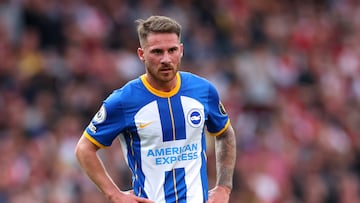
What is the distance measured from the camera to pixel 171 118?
738 centimetres

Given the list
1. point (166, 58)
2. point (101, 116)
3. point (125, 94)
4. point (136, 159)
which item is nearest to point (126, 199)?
point (136, 159)

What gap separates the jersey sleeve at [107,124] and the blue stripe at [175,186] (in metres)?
0.44

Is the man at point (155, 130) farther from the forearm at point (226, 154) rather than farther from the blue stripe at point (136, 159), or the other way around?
the forearm at point (226, 154)

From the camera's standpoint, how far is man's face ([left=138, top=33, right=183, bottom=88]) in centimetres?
722

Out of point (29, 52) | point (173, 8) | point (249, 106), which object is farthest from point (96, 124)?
point (173, 8)

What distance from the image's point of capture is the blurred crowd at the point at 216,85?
13.1m

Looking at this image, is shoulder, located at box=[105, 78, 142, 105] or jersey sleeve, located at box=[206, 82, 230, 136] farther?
jersey sleeve, located at box=[206, 82, 230, 136]

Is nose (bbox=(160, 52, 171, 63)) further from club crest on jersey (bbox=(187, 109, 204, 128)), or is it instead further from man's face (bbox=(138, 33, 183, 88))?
club crest on jersey (bbox=(187, 109, 204, 128))

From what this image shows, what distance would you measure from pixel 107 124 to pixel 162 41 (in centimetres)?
65

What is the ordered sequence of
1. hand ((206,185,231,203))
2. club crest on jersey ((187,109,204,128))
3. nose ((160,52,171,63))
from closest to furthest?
1. nose ((160,52,171,63))
2. club crest on jersey ((187,109,204,128))
3. hand ((206,185,231,203))

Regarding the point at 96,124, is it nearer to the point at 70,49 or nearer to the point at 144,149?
the point at 144,149

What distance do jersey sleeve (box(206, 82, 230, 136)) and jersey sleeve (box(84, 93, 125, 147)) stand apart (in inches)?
25.6

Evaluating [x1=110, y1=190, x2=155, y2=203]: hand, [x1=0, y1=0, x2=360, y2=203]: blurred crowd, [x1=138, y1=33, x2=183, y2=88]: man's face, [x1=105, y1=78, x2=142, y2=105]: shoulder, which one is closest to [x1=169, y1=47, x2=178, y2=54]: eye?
[x1=138, y1=33, x2=183, y2=88]: man's face

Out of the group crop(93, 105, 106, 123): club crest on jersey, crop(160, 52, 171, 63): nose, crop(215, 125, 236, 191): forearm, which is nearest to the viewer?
crop(160, 52, 171, 63): nose
